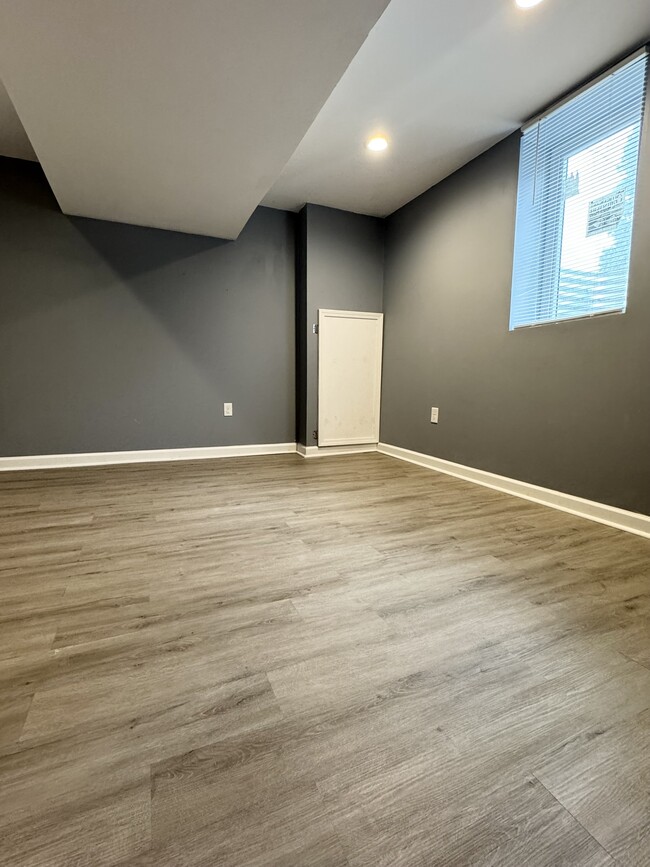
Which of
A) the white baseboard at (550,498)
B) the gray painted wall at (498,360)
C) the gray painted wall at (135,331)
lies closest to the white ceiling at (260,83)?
the gray painted wall at (135,331)

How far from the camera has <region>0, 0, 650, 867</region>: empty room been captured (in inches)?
28.4

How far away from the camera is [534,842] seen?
0.62 metres

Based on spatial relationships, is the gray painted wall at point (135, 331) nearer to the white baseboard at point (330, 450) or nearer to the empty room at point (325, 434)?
the empty room at point (325, 434)

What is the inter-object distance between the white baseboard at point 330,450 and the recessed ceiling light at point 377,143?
2513 millimetres

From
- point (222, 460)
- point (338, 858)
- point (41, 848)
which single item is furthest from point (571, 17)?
point (222, 460)

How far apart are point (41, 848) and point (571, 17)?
319cm

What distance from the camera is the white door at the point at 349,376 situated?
3.86 meters

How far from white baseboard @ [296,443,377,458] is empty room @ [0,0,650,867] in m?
0.08

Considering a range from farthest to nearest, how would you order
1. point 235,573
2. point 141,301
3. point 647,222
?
point 141,301, point 647,222, point 235,573

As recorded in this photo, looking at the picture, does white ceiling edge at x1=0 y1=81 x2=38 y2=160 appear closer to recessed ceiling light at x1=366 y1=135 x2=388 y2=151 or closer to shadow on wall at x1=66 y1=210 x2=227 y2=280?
shadow on wall at x1=66 y1=210 x2=227 y2=280

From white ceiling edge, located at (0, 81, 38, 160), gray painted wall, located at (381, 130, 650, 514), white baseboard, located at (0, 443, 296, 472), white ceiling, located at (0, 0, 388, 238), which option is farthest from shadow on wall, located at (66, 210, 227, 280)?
gray painted wall, located at (381, 130, 650, 514)

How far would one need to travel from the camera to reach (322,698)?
36.0 inches

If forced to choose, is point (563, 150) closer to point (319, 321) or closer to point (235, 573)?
point (319, 321)

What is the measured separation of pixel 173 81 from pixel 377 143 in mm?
1535
